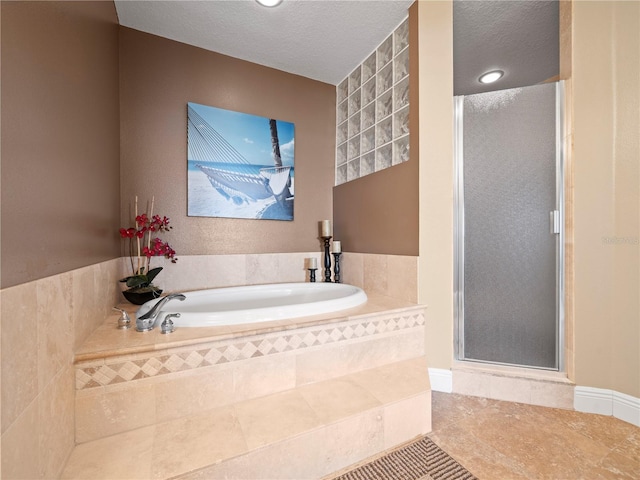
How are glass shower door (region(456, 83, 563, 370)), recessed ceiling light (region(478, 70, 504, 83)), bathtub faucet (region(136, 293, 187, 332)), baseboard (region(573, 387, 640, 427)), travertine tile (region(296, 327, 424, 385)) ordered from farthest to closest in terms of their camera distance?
1. recessed ceiling light (region(478, 70, 504, 83))
2. glass shower door (region(456, 83, 563, 370))
3. baseboard (region(573, 387, 640, 427))
4. travertine tile (region(296, 327, 424, 385))
5. bathtub faucet (region(136, 293, 187, 332))

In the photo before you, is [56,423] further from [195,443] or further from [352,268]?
[352,268]

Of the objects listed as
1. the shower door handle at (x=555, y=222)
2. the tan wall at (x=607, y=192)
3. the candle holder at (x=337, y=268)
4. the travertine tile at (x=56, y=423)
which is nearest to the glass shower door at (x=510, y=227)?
the shower door handle at (x=555, y=222)

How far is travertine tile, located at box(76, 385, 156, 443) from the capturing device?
0.94 meters

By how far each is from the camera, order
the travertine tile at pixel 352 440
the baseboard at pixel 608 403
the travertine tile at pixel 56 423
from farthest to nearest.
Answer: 1. the baseboard at pixel 608 403
2. the travertine tile at pixel 352 440
3. the travertine tile at pixel 56 423

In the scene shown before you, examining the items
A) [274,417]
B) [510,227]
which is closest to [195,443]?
[274,417]

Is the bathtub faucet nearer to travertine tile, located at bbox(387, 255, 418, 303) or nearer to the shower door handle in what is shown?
travertine tile, located at bbox(387, 255, 418, 303)

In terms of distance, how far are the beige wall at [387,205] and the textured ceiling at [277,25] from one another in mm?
347

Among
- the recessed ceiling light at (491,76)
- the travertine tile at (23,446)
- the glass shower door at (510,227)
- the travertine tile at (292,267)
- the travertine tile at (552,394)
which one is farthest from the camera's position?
the recessed ceiling light at (491,76)

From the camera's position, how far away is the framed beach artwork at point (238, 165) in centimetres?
223

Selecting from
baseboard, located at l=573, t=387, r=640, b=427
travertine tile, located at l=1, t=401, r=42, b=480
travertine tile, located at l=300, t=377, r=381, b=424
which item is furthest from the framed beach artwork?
baseboard, located at l=573, t=387, r=640, b=427

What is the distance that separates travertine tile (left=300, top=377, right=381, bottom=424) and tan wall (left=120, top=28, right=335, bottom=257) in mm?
1421

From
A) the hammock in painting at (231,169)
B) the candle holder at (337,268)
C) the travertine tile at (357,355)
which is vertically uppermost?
the hammock in painting at (231,169)

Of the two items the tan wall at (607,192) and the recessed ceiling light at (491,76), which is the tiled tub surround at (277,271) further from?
the recessed ceiling light at (491,76)

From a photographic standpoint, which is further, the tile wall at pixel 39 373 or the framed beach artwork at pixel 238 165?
the framed beach artwork at pixel 238 165
